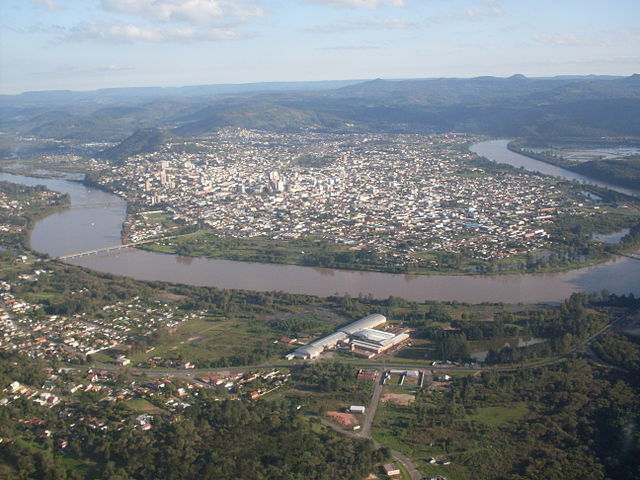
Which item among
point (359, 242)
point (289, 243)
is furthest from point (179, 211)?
point (359, 242)

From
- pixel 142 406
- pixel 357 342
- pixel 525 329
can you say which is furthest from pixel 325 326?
pixel 142 406

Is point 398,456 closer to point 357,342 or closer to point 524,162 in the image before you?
point 357,342

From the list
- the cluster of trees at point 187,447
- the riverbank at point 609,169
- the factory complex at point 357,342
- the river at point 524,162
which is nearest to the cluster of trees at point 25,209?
the factory complex at point 357,342

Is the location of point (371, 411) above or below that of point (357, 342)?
below

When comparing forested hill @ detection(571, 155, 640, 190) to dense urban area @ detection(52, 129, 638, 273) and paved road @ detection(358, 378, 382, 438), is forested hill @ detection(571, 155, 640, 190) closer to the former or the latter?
dense urban area @ detection(52, 129, 638, 273)

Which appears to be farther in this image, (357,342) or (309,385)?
(357,342)

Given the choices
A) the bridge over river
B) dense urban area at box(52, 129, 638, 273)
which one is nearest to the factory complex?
dense urban area at box(52, 129, 638, 273)

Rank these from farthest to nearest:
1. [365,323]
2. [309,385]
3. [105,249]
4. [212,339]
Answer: [105,249]
[365,323]
[212,339]
[309,385]
